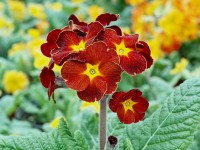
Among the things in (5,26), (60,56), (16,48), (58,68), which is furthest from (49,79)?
(5,26)

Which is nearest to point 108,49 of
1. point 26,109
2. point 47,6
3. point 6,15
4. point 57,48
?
point 57,48

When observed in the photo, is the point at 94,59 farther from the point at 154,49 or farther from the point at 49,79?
the point at 154,49

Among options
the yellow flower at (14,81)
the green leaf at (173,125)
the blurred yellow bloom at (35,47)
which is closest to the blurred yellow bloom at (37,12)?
the blurred yellow bloom at (35,47)

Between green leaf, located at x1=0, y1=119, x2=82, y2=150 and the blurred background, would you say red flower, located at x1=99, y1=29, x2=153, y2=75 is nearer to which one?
green leaf, located at x1=0, y1=119, x2=82, y2=150

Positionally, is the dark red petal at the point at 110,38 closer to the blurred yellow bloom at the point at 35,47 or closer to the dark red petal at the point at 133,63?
the dark red petal at the point at 133,63

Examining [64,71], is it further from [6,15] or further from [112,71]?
[6,15]

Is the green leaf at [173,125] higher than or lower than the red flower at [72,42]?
lower
